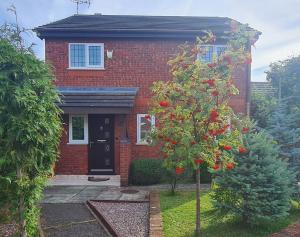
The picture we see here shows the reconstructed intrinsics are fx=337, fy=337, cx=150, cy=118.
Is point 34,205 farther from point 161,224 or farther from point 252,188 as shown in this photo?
point 252,188

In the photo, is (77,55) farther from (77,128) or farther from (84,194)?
(84,194)

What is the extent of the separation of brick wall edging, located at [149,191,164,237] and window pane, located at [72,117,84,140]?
537cm

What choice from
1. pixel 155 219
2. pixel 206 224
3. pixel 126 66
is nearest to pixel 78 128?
pixel 126 66

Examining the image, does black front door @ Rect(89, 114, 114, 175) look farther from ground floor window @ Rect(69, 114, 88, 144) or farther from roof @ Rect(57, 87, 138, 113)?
roof @ Rect(57, 87, 138, 113)

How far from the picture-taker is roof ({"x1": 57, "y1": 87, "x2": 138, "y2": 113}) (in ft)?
41.0

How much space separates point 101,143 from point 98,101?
222 centimetres

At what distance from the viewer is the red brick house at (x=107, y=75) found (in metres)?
13.9

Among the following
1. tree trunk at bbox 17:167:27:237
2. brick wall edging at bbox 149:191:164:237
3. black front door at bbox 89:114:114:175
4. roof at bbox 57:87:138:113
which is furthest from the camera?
black front door at bbox 89:114:114:175

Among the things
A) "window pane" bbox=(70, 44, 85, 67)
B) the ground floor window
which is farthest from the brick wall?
the ground floor window

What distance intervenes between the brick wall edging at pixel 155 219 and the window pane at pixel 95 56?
6.82 meters

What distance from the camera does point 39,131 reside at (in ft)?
17.5

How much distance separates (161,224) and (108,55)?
28.9 feet

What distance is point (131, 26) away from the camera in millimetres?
14648

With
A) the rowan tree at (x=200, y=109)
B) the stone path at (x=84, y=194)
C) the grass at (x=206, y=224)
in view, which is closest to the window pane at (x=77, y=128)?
the stone path at (x=84, y=194)
